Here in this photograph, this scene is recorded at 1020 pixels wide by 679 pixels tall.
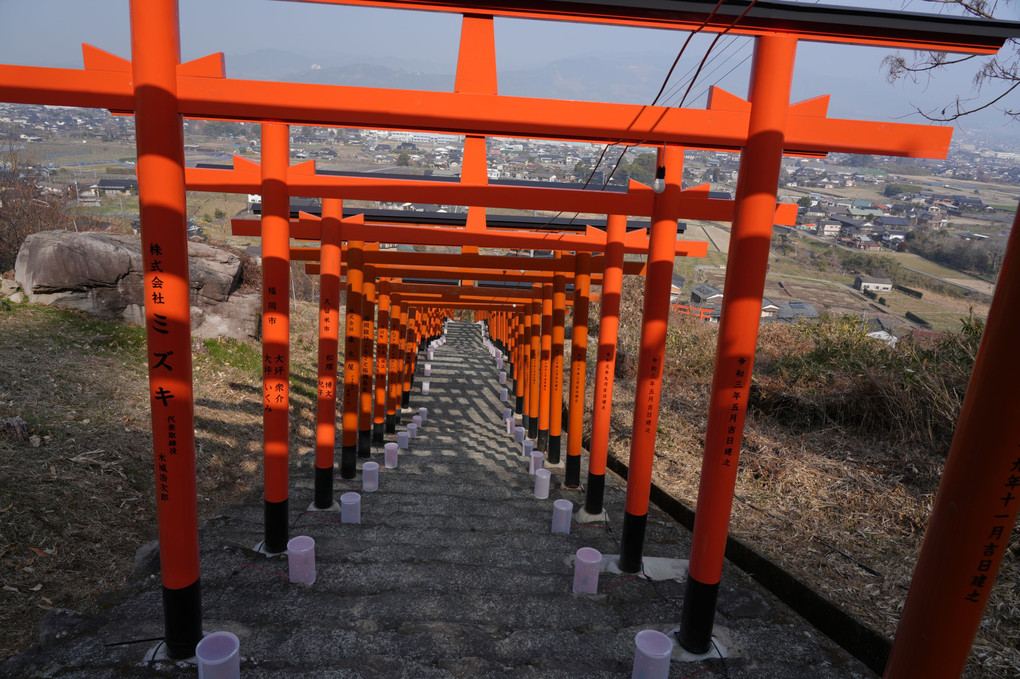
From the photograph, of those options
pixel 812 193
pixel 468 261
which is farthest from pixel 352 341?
pixel 812 193

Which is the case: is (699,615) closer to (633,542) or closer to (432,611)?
(633,542)

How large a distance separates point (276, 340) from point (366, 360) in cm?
349

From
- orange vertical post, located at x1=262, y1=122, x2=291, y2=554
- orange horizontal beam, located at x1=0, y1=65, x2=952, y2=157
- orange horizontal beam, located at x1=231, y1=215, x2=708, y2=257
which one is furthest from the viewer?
orange horizontal beam, located at x1=231, y1=215, x2=708, y2=257

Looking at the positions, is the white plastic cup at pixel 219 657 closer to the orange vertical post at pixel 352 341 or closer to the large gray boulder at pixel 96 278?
the orange vertical post at pixel 352 341

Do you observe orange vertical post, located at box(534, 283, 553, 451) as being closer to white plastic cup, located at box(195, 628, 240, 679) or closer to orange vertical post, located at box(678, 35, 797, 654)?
orange vertical post, located at box(678, 35, 797, 654)

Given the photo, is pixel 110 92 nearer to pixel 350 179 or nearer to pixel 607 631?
pixel 350 179

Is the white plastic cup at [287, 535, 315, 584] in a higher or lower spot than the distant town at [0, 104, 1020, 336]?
lower

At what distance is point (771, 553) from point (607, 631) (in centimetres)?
206

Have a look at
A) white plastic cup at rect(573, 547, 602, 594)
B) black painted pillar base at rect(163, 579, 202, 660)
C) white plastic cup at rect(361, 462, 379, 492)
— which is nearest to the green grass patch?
white plastic cup at rect(361, 462, 379, 492)

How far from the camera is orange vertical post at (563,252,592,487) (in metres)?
7.88

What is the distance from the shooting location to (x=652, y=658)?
11.9 feet

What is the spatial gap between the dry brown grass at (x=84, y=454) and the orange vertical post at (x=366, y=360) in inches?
67.1

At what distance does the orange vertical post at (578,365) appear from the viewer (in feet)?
25.8

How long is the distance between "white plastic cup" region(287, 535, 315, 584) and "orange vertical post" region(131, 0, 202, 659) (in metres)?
1.04
